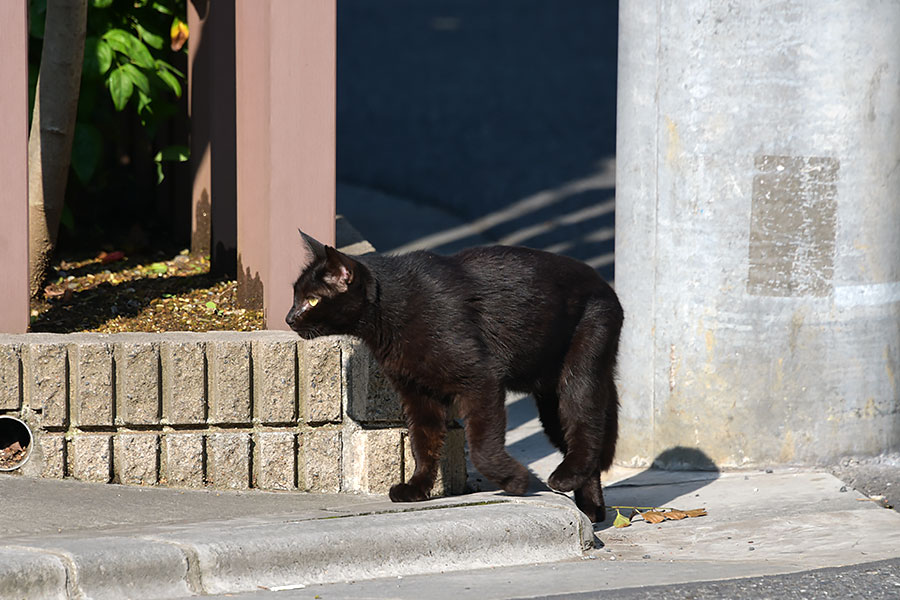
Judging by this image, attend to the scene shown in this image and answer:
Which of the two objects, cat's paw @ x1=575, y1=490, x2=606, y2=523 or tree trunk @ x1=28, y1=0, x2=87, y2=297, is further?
tree trunk @ x1=28, y1=0, x2=87, y2=297

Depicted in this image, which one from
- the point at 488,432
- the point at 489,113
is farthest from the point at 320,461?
the point at 489,113

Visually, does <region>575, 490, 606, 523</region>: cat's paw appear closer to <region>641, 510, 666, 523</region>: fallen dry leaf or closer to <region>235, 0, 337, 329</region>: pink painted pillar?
<region>641, 510, 666, 523</region>: fallen dry leaf

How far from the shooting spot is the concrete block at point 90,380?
13.9 feet

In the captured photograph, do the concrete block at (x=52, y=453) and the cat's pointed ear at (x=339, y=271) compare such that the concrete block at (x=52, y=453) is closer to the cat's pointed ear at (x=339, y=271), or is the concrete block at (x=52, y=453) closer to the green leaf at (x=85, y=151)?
the cat's pointed ear at (x=339, y=271)

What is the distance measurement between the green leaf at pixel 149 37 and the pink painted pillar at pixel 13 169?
1.44m

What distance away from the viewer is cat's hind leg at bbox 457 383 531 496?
413 cm

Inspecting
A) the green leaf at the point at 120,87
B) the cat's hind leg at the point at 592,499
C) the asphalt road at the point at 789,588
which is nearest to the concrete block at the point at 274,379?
the cat's hind leg at the point at 592,499

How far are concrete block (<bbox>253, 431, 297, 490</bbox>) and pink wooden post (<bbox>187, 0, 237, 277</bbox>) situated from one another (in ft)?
4.27

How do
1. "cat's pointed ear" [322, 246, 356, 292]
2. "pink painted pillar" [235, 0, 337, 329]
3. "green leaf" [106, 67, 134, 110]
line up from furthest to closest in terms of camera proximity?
"green leaf" [106, 67, 134, 110], "pink painted pillar" [235, 0, 337, 329], "cat's pointed ear" [322, 246, 356, 292]

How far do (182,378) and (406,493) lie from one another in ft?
2.91

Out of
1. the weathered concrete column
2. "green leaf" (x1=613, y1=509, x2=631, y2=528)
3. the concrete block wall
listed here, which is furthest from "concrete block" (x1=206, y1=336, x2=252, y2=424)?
the weathered concrete column

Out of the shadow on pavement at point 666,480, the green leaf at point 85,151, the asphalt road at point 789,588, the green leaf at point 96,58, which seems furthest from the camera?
the green leaf at point 85,151

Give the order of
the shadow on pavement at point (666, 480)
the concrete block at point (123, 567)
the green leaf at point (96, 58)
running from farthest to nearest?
the green leaf at point (96, 58) < the shadow on pavement at point (666, 480) < the concrete block at point (123, 567)

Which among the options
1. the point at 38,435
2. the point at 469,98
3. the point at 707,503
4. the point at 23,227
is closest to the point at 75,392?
the point at 38,435
